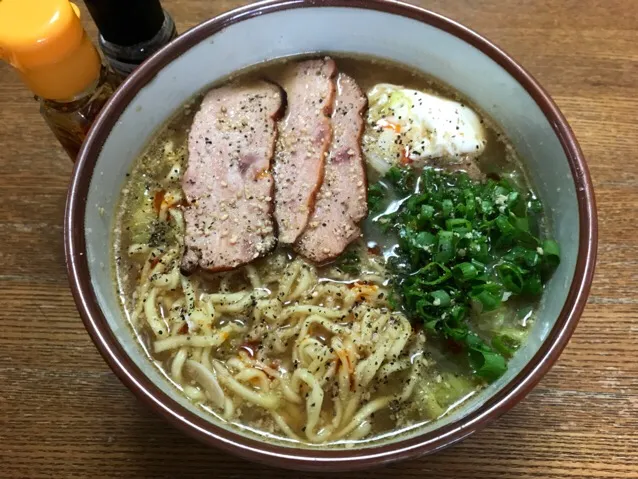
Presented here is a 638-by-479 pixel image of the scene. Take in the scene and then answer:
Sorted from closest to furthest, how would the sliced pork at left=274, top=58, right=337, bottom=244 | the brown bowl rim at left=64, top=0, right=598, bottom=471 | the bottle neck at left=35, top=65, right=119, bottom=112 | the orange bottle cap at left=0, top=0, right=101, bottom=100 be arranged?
the brown bowl rim at left=64, top=0, right=598, bottom=471
the orange bottle cap at left=0, top=0, right=101, bottom=100
the bottle neck at left=35, top=65, right=119, bottom=112
the sliced pork at left=274, top=58, right=337, bottom=244

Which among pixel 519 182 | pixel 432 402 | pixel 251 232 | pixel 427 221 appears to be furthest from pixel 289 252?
pixel 519 182

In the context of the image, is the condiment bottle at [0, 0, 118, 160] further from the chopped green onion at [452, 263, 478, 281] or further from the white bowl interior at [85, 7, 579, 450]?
the chopped green onion at [452, 263, 478, 281]

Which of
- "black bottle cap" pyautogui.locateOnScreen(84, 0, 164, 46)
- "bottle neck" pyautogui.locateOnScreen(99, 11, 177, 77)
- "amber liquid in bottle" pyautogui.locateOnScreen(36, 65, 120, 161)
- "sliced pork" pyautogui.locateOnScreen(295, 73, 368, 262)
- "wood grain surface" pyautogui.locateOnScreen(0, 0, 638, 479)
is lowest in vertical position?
"wood grain surface" pyautogui.locateOnScreen(0, 0, 638, 479)

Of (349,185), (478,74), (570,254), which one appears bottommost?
(570,254)

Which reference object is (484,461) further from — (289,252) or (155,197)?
(155,197)

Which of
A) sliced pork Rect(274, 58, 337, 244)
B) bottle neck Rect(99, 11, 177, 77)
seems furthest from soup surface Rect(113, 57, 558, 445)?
bottle neck Rect(99, 11, 177, 77)

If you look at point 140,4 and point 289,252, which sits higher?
point 140,4

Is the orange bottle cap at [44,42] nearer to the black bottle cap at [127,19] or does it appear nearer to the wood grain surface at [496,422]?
the black bottle cap at [127,19]

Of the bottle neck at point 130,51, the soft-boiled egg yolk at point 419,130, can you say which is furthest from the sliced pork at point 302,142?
the bottle neck at point 130,51
